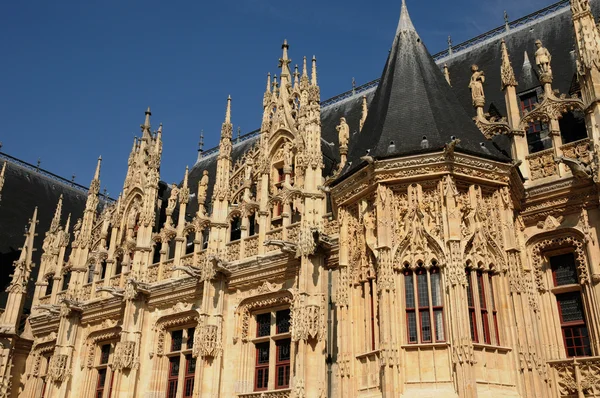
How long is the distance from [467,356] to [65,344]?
52.9ft

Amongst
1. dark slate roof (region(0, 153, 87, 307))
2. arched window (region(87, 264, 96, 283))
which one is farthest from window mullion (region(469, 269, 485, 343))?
dark slate roof (region(0, 153, 87, 307))

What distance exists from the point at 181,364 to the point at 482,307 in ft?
33.4

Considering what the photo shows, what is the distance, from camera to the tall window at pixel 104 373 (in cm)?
2155

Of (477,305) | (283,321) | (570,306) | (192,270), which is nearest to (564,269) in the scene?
(570,306)

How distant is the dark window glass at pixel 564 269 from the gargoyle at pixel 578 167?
1870 millimetres

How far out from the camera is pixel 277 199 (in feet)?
62.4

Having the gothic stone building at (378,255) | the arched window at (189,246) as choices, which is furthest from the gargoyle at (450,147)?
the arched window at (189,246)

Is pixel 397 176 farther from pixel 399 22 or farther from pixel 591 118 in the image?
A: pixel 399 22

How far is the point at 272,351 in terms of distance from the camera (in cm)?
1758

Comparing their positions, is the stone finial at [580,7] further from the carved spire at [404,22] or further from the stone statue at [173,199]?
the stone statue at [173,199]

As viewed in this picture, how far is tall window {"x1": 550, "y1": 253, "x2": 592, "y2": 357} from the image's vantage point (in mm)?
13812

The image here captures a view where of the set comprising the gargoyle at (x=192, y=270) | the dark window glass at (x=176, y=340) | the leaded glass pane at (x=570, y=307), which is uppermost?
the gargoyle at (x=192, y=270)

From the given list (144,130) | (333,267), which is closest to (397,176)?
(333,267)

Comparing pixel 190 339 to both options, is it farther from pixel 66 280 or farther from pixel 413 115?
pixel 413 115
